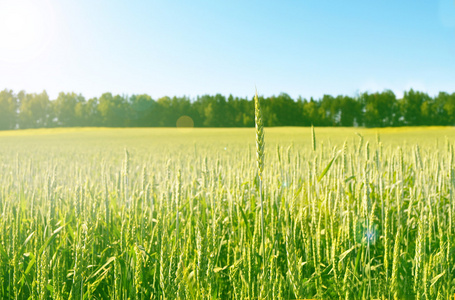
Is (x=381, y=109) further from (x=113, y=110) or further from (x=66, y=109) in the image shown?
(x=66, y=109)

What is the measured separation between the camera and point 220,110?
62.1 m

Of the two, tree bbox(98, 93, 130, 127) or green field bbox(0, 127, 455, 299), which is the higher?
tree bbox(98, 93, 130, 127)

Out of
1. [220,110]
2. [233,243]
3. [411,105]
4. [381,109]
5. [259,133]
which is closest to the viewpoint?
[259,133]

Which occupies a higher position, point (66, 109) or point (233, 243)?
point (66, 109)

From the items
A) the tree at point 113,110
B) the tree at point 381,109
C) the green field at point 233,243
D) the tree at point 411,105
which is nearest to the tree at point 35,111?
the tree at point 113,110

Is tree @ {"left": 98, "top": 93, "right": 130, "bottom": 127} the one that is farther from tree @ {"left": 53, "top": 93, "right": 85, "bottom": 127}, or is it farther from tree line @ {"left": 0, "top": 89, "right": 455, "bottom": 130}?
tree @ {"left": 53, "top": 93, "right": 85, "bottom": 127}

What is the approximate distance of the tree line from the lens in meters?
55.6

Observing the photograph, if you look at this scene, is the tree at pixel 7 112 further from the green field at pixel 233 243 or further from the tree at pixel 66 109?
the green field at pixel 233 243

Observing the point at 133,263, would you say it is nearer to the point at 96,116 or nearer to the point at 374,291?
the point at 374,291

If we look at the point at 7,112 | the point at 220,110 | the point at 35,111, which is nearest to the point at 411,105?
the point at 220,110

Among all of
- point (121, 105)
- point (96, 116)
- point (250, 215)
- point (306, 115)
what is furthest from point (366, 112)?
point (250, 215)

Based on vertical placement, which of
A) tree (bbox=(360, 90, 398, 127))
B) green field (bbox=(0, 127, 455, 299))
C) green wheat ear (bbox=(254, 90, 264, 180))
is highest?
tree (bbox=(360, 90, 398, 127))

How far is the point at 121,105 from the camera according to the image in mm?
67625

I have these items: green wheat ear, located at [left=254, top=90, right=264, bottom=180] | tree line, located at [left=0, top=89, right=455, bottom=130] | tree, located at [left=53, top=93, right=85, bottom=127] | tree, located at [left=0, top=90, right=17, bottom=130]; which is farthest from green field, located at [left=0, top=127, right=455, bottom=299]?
tree, located at [left=0, top=90, right=17, bottom=130]
